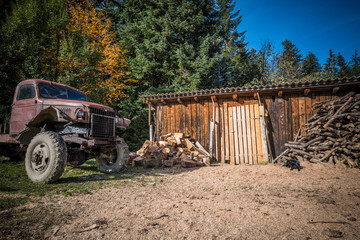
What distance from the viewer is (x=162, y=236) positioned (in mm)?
1844

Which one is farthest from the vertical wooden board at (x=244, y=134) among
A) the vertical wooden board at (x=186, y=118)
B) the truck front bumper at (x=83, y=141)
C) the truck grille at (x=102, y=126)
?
the truck front bumper at (x=83, y=141)

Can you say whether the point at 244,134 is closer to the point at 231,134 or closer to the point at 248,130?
the point at 248,130

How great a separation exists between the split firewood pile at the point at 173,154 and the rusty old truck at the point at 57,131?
1611 millimetres

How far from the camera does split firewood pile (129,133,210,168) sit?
681 centimetres

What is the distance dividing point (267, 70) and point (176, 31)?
37.4ft

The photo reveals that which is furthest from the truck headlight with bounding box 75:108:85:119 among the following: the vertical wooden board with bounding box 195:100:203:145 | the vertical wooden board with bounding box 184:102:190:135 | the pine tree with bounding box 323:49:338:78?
the pine tree with bounding box 323:49:338:78

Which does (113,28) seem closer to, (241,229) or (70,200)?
(70,200)

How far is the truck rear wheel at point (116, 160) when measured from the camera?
534 centimetres

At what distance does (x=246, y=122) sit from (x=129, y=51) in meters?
12.6

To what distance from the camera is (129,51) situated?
1600cm

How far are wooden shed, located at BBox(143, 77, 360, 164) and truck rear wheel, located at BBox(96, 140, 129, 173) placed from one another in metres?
4.27

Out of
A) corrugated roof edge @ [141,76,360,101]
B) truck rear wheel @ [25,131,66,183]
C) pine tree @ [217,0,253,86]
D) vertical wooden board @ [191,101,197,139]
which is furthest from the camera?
pine tree @ [217,0,253,86]

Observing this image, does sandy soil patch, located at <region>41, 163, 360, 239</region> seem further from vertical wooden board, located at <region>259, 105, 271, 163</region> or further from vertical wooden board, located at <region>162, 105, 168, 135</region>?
vertical wooden board, located at <region>162, 105, 168, 135</region>

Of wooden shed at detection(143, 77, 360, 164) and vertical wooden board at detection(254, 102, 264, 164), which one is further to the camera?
vertical wooden board at detection(254, 102, 264, 164)
